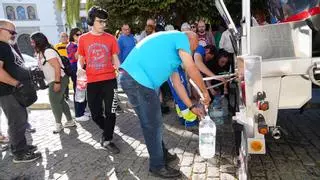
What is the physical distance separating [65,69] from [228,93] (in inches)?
109

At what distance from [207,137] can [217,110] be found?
6.05 feet

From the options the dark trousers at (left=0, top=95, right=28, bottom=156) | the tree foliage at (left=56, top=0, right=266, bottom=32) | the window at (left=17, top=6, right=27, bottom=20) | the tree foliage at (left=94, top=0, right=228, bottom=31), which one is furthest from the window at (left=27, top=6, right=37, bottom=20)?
the dark trousers at (left=0, top=95, right=28, bottom=156)

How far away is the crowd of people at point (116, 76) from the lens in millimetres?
3283

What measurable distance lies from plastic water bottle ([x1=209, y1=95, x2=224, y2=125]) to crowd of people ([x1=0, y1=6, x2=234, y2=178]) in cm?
15

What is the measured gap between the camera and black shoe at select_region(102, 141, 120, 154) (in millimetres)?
4395

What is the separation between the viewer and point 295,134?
189 inches

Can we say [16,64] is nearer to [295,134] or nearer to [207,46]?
[207,46]

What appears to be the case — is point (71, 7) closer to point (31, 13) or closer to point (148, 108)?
point (148, 108)

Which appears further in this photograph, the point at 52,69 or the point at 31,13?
the point at 31,13

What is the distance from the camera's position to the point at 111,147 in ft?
14.6

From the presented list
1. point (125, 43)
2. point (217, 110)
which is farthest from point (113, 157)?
point (125, 43)

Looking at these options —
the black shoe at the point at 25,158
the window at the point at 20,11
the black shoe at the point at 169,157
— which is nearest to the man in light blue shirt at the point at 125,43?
the black shoe at the point at 25,158

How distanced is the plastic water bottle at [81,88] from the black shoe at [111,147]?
3.32 feet

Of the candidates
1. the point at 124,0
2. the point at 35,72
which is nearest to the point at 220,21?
the point at 124,0
